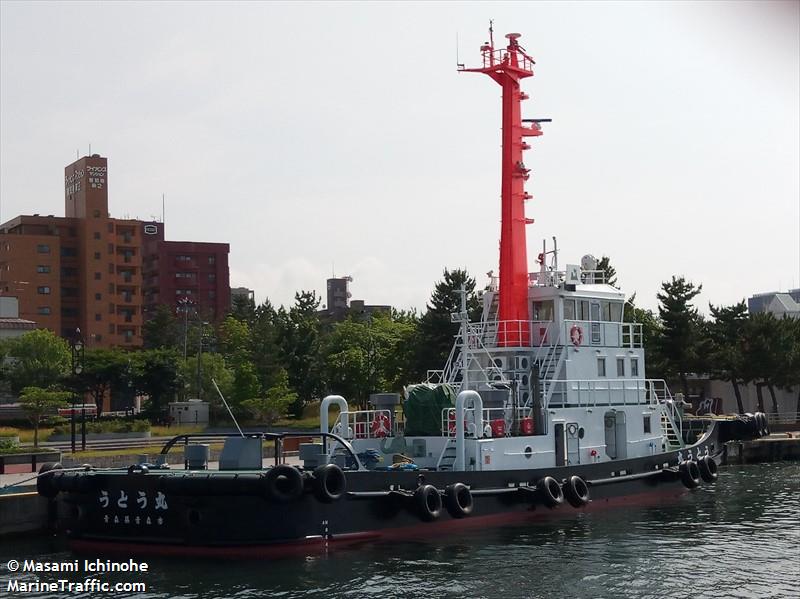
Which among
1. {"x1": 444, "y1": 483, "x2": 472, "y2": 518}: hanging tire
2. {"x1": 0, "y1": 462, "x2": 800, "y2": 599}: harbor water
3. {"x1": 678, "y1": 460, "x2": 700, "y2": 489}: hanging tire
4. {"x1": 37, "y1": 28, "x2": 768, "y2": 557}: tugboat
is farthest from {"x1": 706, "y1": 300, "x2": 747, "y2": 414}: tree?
{"x1": 444, "y1": 483, "x2": 472, "y2": 518}: hanging tire

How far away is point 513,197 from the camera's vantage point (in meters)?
30.1

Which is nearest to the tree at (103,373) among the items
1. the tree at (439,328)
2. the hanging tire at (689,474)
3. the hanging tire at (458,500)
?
the tree at (439,328)

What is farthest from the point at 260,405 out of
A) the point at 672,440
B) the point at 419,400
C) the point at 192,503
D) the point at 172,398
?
the point at 192,503

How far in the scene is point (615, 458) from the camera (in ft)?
100

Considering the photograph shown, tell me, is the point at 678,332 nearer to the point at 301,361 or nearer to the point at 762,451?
the point at 762,451

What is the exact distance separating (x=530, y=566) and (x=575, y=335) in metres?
9.90

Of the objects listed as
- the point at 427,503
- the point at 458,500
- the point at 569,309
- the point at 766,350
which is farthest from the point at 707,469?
the point at 766,350

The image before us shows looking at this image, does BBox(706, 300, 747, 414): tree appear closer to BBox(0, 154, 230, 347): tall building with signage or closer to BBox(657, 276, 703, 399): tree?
BBox(657, 276, 703, 399): tree

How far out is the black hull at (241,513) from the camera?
70.5 feet

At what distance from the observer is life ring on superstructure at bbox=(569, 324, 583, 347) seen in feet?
95.7

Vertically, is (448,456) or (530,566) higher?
(448,456)

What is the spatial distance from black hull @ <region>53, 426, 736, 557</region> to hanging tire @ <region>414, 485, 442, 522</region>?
0.05 metres

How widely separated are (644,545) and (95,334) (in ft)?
233

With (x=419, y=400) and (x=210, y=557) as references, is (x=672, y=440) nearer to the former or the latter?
(x=419, y=400)
